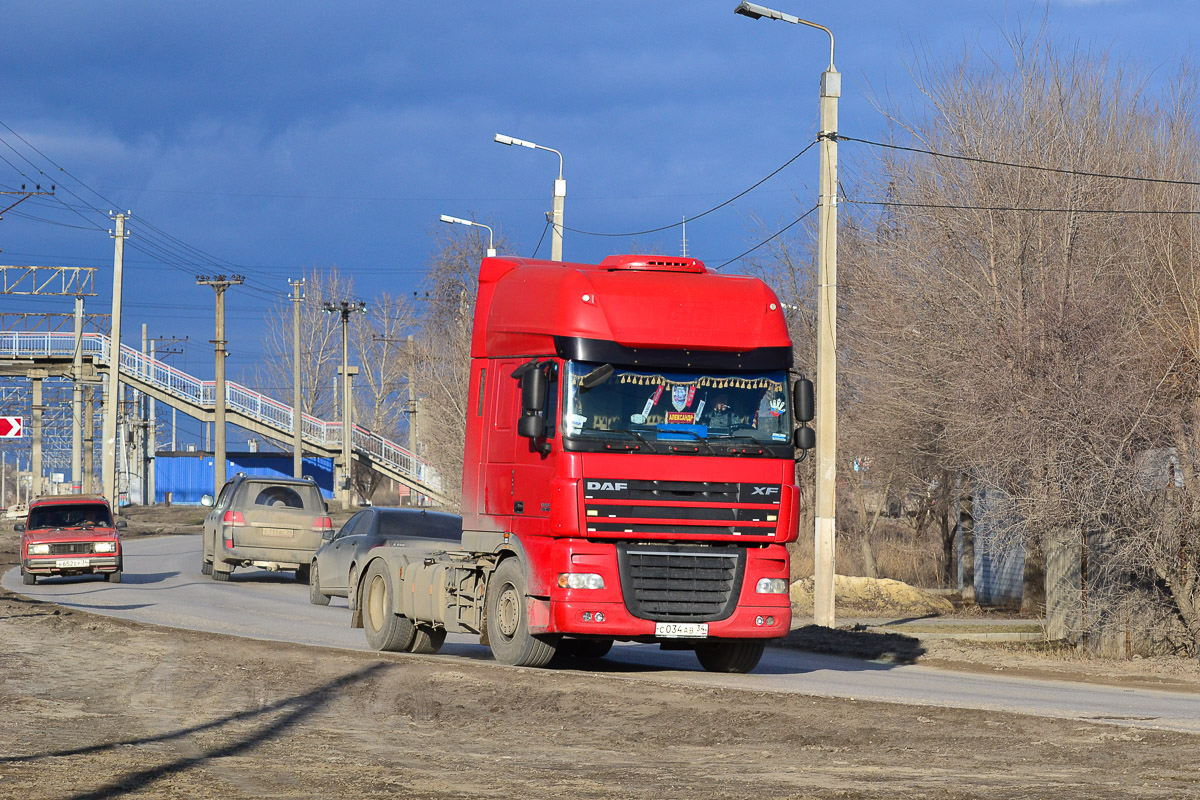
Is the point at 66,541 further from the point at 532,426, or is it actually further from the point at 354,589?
the point at 532,426

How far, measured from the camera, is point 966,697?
13219 millimetres

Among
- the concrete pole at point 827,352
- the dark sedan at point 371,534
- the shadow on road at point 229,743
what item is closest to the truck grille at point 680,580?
the shadow on road at point 229,743

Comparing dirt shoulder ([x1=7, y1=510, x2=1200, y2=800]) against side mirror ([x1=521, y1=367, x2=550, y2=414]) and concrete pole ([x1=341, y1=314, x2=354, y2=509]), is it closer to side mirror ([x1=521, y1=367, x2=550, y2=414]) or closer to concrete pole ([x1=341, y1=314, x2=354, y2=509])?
side mirror ([x1=521, y1=367, x2=550, y2=414])

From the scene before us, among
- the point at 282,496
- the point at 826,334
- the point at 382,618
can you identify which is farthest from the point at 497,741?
the point at 282,496

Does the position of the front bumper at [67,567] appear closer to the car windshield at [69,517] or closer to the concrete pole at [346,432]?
the car windshield at [69,517]

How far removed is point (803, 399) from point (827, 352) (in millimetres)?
6159

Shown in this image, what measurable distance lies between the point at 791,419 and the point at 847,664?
4286mm

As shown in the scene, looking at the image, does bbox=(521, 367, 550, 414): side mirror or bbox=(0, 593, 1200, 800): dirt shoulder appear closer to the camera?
bbox=(0, 593, 1200, 800): dirt shoulder

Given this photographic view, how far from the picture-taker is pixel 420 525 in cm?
2216

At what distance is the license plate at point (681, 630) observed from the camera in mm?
13383

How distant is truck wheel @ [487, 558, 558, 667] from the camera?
1398cm

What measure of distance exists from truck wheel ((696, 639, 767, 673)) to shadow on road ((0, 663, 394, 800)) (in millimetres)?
3671

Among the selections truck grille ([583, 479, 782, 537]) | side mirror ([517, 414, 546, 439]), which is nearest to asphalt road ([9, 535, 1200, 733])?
truck grille ([583, 479, 782, 537])

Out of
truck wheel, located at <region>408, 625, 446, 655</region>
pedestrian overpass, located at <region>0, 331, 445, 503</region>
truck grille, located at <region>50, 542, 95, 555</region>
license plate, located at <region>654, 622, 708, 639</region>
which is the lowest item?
truck wheel, located at <region>408, 625, 446, 655</region>
